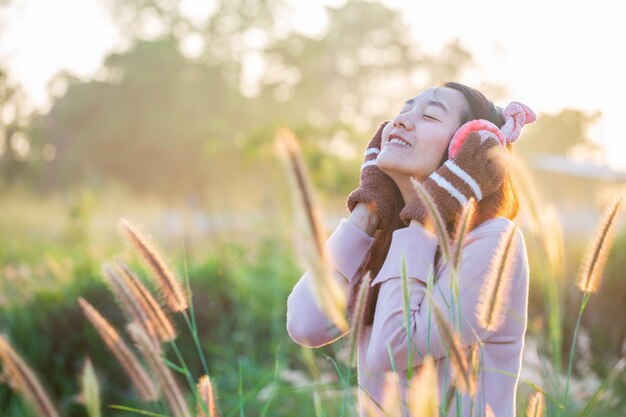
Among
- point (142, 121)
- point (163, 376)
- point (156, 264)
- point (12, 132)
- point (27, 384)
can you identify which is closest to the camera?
point (27, 384)

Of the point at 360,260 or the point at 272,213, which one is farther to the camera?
the point at 272,213

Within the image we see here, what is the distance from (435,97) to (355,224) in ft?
1.33

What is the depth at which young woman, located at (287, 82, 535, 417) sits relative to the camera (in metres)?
1.85

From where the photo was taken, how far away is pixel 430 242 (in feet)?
6.37

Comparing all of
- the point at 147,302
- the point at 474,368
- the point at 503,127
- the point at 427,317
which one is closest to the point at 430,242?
the point at 427,317

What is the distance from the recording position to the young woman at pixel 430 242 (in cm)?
185

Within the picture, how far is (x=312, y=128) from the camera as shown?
8773 mm

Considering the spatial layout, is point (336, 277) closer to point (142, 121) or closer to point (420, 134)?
point (420, 134)

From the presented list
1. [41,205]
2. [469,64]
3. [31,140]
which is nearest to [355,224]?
[41,205]

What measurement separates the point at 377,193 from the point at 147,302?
0.76 meters

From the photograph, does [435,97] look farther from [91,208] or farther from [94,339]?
[91,208]

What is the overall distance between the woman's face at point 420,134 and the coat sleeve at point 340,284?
199 millimetres

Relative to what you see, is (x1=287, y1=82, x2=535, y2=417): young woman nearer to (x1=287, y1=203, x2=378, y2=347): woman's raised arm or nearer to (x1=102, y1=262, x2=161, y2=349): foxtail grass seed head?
(x1=287, y1=203, x2=378, y2=347): woman's raised arm

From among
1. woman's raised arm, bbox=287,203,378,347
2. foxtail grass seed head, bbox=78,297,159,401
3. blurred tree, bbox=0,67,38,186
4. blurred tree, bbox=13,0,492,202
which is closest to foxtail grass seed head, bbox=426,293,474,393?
foxtail grass seed head, bbox=78,297,159,401
